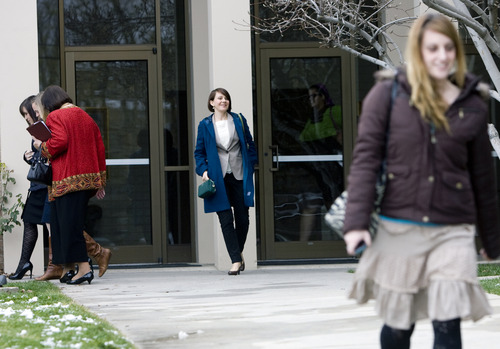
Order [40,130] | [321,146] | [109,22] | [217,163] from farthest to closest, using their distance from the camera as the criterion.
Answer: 1. [321,146]
2. [109,22]
3. [217,163]
4. [40,130]

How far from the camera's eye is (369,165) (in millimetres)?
3684

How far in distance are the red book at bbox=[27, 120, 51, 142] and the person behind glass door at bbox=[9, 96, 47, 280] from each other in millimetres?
630

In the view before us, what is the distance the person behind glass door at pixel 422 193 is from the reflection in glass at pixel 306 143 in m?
7.57

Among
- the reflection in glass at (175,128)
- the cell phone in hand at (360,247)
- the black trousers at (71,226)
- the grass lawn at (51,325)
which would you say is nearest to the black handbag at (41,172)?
the black trousers at (71,226)

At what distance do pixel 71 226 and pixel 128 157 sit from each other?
2.69m

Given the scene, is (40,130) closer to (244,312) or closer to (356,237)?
(244,312)

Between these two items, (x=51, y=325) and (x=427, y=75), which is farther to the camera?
(x=51, y=325)

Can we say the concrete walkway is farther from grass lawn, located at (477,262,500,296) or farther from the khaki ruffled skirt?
the khaki ruffled skirt

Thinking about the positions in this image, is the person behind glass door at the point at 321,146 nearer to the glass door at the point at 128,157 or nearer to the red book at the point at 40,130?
the glass door at the point at 128,157

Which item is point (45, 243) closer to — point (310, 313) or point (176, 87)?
point (176, 87)

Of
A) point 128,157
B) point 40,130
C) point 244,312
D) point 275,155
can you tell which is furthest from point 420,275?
point 128,157

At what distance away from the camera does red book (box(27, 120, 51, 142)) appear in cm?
858

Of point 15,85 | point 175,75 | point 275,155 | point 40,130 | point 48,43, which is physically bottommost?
point 275,155

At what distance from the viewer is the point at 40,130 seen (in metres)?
8.61
